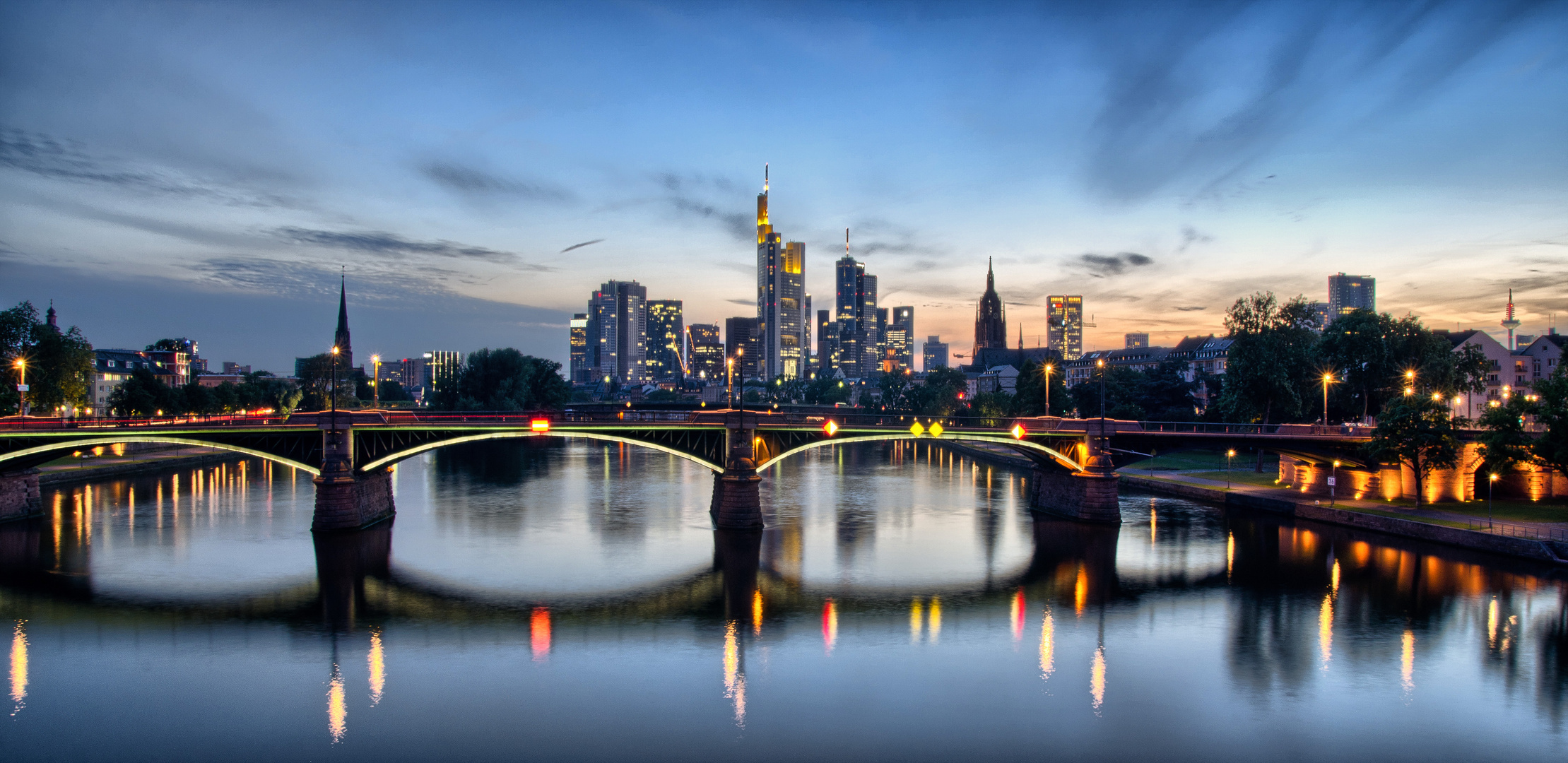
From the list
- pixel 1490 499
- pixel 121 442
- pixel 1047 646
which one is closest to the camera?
pixel 1047 646

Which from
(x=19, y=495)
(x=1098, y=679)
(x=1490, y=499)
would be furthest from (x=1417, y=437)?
(x=19, y=495)

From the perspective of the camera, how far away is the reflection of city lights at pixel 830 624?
109 feet

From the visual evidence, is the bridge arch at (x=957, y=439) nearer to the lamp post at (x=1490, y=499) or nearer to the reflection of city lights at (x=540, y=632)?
the reflection of city lights at (x=540, y=632)

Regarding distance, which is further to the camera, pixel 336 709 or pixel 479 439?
pixel 479 439

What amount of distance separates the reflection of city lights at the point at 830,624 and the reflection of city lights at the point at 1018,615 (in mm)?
7262

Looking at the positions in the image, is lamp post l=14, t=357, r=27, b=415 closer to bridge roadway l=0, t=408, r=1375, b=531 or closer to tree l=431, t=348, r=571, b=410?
bridge roadway l=0, t=408, r=1375, b=531

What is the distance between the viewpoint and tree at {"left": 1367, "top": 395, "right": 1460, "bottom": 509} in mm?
55719

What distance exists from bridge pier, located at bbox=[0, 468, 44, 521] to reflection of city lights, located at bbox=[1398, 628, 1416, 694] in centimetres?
7850

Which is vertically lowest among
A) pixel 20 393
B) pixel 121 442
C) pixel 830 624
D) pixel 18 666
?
pixel 830 624

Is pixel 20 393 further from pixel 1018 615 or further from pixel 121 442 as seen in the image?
pixel 1018 615

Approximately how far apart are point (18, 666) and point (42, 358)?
251 ft

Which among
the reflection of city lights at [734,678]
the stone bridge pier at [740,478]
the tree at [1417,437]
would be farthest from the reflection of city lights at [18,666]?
the tree at [1417,437]

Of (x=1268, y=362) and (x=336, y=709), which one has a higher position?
(x=1268, y=362)

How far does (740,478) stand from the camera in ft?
183
